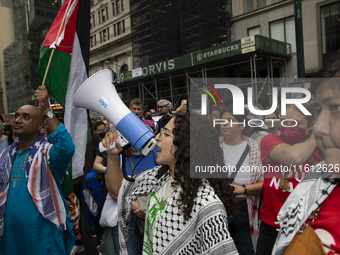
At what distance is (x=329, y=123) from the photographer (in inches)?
31.1

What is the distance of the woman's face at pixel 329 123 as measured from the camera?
Result: 0.77 meters

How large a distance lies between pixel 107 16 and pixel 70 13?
36110mm

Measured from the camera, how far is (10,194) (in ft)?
7.94

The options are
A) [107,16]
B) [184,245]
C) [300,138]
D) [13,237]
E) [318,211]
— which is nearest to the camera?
[318,211]

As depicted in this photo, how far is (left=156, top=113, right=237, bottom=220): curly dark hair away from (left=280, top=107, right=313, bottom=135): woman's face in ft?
1.75

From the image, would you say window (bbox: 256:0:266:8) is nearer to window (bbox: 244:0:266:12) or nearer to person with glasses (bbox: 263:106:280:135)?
window (bbox: 244:0:266:12)

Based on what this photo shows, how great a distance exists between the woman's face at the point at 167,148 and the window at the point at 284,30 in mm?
18035

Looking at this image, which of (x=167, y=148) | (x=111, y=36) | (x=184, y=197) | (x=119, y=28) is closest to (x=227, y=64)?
(x=167, y=148)

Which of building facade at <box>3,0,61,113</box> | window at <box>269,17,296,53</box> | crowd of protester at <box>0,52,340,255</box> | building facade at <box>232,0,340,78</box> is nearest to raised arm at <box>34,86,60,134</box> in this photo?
crowd of protester at <box>0,52,340,255</box>

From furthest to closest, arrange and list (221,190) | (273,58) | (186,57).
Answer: (186,57) → (273,58) → (221,190)

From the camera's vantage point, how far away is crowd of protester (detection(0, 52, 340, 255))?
34.8 inches

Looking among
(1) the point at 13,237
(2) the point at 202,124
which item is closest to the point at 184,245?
(2) the point at 202,124

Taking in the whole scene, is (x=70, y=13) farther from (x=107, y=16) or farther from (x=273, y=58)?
(x=107, y=16)

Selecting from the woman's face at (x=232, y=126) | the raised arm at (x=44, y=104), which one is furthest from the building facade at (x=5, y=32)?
the woman's face at (x=232, y=126)
